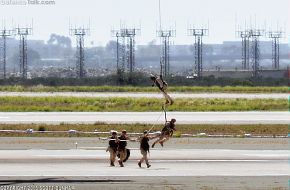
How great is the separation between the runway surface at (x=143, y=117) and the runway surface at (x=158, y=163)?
63.5 feet

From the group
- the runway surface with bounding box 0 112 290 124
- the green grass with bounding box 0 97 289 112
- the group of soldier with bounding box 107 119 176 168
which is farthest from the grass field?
the green grass with bounding box 0 97 289 112

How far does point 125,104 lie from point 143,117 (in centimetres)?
1621

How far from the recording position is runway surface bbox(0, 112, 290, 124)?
6750cm

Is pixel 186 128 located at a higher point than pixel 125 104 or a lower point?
lower

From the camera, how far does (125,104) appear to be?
88375mm

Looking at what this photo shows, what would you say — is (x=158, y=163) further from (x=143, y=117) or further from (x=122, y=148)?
(x=143, y=117)

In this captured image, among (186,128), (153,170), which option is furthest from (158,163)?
(186,128)

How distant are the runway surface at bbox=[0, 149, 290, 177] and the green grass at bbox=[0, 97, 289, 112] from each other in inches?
1334

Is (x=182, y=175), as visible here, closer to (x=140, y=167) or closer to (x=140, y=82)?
(x=140, y=167)

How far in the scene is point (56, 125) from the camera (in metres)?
63.8

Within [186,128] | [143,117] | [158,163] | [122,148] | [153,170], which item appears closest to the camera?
[153,170]

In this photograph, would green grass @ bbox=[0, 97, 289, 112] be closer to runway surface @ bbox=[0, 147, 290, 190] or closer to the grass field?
the grass field

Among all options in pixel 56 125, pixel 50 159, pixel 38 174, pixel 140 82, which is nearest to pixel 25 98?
pixel 56 125

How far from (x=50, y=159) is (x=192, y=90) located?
260 feet
